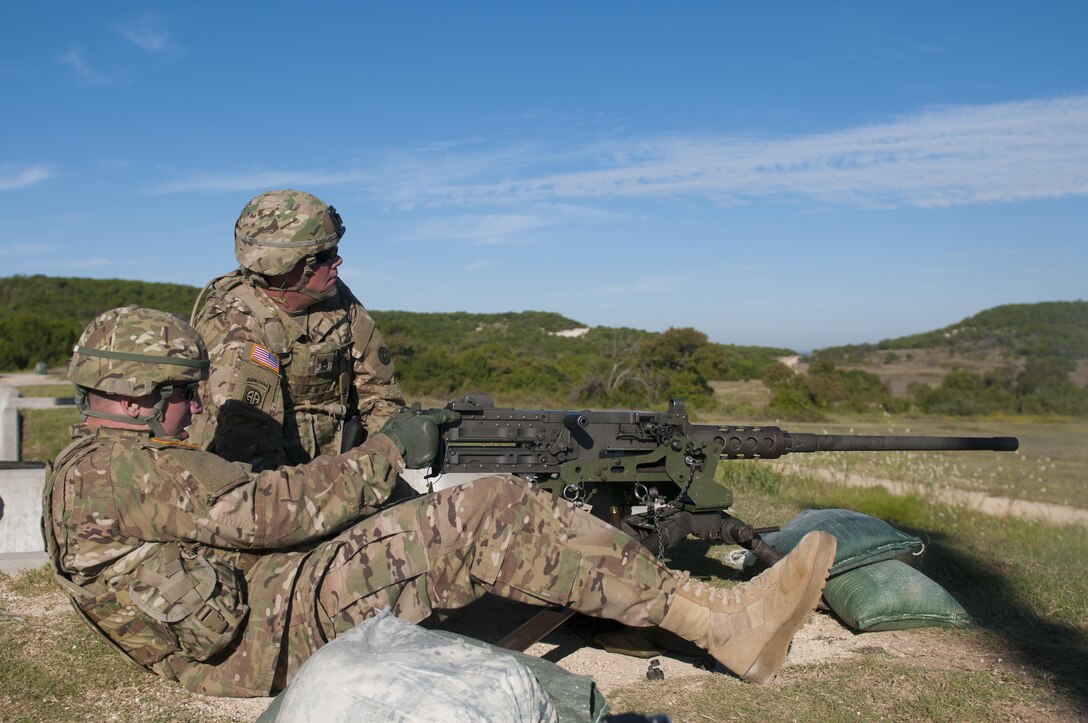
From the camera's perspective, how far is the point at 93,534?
3.09 meters

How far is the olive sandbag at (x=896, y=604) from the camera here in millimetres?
4633

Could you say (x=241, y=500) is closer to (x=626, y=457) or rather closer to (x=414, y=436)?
(x=414, y=436)

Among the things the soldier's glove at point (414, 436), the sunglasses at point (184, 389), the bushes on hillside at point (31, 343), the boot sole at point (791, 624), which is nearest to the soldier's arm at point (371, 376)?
the soldier's glove at point (414, 436)

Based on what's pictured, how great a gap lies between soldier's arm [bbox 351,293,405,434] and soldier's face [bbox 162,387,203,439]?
2.05m

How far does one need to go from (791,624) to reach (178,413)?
269cm

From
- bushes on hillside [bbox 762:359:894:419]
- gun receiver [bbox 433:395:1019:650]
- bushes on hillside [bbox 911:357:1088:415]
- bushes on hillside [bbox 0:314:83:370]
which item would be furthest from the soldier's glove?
bushes on hillside [bbox 911:357:1088:415]

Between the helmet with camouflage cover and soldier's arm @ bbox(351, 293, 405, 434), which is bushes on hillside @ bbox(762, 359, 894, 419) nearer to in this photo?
soldier's arm @ bbox(351, 293, 405, 434)

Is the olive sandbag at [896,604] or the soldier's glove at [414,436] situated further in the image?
the olive sandbag at [896,604]

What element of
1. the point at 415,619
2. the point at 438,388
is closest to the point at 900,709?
the point at 415,619

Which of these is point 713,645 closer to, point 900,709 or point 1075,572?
point 900,709

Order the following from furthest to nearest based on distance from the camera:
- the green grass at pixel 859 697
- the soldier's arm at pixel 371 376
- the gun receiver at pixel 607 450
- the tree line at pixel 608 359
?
1. the tree line at pixel 608 359
2. the soldier's arm at pixel 371 376
3. the gun receiver at pixel 607 450
4. the green grass at pixel 859 697

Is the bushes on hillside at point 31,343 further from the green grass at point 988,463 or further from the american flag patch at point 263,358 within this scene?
the american flag patch at point 263,358

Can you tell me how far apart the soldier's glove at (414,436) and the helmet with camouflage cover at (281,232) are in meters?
1.40

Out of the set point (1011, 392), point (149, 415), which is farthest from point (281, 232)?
point (1011, 392)
